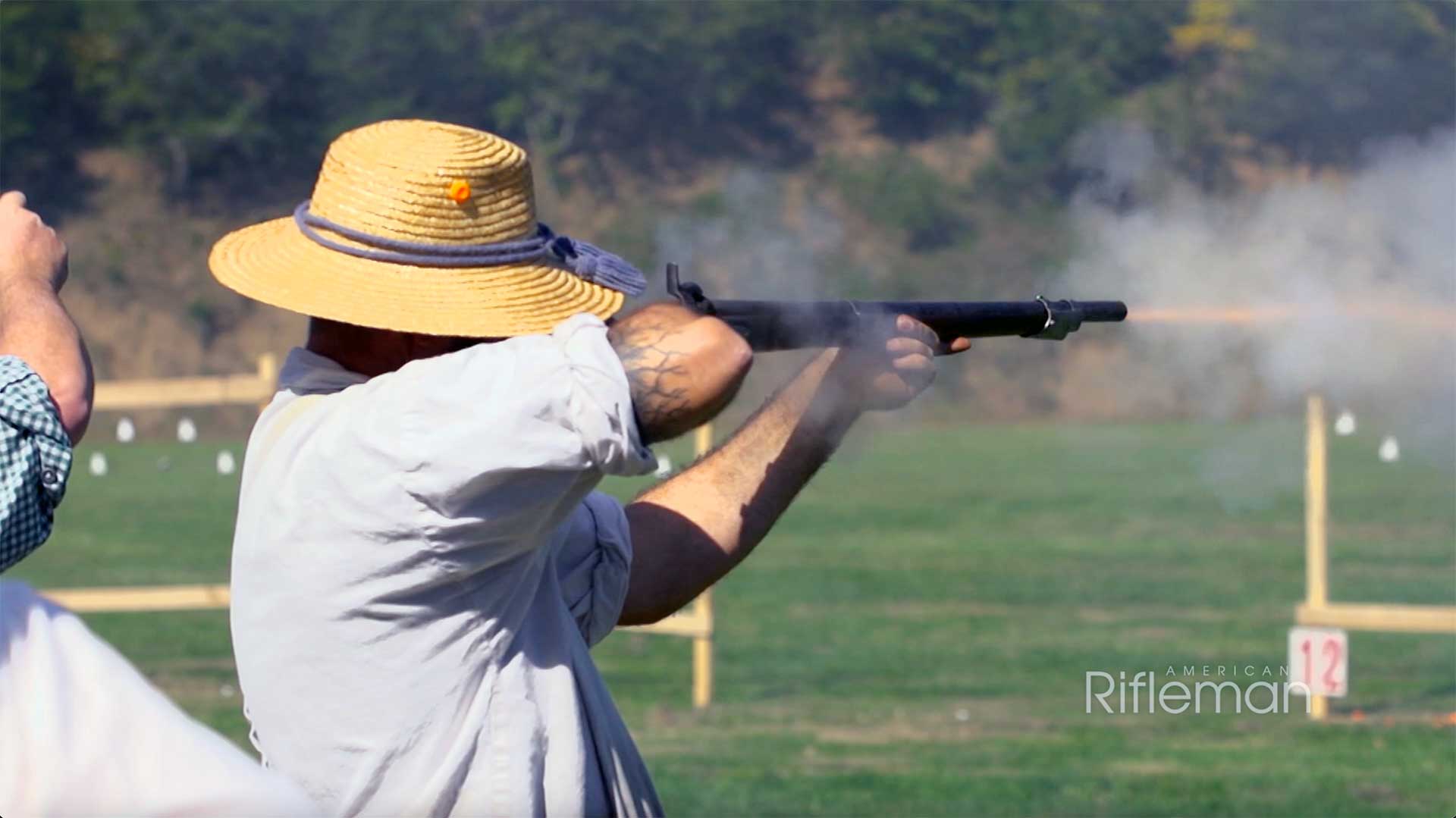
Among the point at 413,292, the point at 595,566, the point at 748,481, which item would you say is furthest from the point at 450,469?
the point at 748,481

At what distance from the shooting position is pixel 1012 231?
2677 centimetres

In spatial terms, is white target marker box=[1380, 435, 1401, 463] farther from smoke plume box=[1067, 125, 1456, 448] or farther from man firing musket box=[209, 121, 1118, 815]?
man firing musket box=[209, 121, 1118, 815]

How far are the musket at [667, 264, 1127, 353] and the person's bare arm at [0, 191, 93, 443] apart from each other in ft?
2.79

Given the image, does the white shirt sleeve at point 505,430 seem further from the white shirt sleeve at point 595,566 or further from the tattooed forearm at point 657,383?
the white shirt sleeve at point 595,566

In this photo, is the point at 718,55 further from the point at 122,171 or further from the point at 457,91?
the point at 122,171

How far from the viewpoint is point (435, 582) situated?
8.07ft

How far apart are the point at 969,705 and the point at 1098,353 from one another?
2300cm

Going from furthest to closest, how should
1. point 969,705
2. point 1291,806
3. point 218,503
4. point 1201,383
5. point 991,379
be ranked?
point 991,379
point 218,503
point 1201,383
point 969,705
point 1291,806

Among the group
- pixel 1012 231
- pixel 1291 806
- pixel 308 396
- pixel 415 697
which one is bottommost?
pixel 1291 806

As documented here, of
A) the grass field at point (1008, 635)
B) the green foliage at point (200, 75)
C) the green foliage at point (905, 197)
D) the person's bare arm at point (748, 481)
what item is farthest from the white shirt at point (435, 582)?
the green foliage at point (200, 75)

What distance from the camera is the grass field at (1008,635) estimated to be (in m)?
8.78

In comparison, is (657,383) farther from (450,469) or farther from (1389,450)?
(1389,450)

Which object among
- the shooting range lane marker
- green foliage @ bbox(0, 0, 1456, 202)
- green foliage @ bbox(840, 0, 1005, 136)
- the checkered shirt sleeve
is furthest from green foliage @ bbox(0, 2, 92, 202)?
the checkered shirt sleeve

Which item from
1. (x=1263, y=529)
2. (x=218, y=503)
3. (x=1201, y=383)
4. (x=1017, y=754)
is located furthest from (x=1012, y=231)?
(x=1017, y=754)
